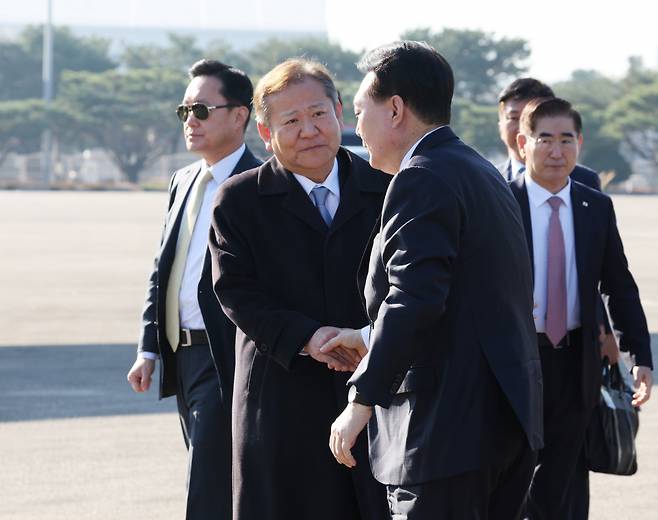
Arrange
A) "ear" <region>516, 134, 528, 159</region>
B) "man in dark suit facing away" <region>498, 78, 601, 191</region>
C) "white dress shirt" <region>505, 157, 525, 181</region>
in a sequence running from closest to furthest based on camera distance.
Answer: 1. "ear" <region>516, 134, 528, 159</region>
2. "white dress shirt" <region>505, 157, 525, 181</region>
3. "man in dark suit facing away" <region>498, 78, 601, 191</region>

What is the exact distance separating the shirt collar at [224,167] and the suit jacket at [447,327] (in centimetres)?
185

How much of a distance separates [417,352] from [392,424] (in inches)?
8.8

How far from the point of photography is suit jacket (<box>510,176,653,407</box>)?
15.8 feet

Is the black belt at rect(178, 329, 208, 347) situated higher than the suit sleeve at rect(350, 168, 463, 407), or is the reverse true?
the suit sleeve at rect(350, 168, 463, 407)

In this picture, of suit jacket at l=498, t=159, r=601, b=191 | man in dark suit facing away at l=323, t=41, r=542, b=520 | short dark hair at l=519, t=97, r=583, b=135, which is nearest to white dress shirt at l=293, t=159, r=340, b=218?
man in dark suit facing away at l=323, t=41, r=542, b=520

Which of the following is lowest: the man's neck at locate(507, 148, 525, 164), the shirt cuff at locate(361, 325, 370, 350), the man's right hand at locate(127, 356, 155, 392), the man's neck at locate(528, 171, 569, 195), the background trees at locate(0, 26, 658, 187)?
the man's right hand at locate(127, 356, 155, 392)

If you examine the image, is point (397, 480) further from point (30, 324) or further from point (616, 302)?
point (30, 324)

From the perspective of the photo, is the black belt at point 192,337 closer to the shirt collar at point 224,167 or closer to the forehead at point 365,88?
the shirt collar at point 224,167

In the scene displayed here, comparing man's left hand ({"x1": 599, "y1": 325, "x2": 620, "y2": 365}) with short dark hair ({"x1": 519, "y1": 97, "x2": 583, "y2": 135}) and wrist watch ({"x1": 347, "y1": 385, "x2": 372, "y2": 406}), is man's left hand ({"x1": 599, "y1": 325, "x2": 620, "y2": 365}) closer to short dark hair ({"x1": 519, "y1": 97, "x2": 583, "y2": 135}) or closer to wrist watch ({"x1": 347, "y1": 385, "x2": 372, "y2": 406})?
short dark hair ({"x1": 519, "y1": 97, "x2": 583, "y2": 135})

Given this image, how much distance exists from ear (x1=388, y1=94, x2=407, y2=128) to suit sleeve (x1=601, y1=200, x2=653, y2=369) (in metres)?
1.86

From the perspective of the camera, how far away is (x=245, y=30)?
451ft

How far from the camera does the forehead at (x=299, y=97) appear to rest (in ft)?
13.3

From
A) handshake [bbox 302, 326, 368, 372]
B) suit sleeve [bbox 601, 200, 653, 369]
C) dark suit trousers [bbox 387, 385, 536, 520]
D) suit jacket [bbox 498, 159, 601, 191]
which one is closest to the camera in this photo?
dark suit trousers [bbox 387, 385, 536, 520]

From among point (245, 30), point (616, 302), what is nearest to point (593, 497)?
point (616, 302)
